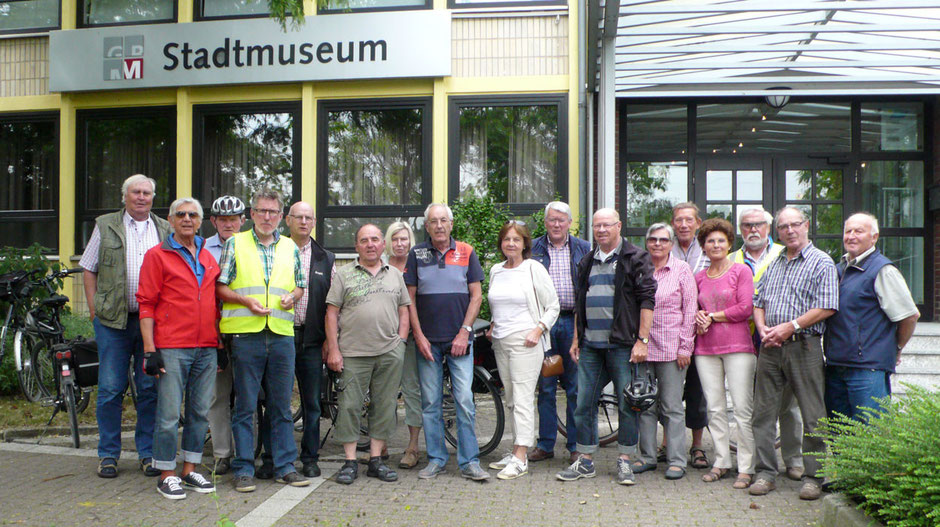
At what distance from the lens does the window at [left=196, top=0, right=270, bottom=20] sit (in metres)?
11.0

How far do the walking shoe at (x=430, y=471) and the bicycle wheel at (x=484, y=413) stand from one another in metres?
0.47

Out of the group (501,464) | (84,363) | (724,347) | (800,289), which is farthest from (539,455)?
(84,363)

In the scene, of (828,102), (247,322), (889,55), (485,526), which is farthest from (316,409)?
(828,102)

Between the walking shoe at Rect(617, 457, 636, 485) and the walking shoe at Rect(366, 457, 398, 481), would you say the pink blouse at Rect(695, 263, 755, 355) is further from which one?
the walking shoe at Rect(366, 457, 398, 481)

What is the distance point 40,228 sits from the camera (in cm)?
1163

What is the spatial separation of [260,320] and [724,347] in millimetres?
3036

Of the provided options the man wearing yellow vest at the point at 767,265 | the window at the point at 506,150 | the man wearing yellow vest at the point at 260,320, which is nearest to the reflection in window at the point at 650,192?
the window at the point at 506,150

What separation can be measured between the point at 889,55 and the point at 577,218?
12.8ft

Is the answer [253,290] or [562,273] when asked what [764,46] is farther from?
[253,290]

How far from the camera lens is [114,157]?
37.7 feet

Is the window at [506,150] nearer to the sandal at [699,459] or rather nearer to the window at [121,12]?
the window at [121,12]

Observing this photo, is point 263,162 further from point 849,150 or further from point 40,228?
point 849,150

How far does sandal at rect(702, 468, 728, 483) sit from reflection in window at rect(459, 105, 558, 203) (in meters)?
5.47

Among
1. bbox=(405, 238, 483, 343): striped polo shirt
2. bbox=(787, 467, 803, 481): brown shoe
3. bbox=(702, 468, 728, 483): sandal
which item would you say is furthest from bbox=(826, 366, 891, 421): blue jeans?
bbox=(405, 238, 483, 343): striped polo shirt
